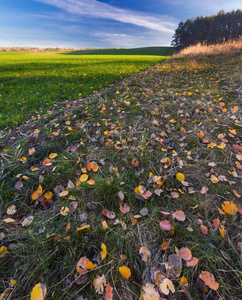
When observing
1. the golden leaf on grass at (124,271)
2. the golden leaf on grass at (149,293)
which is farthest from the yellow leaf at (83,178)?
the golden leaf on grass at (149,293)

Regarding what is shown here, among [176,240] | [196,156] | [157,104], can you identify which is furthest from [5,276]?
[157,104]

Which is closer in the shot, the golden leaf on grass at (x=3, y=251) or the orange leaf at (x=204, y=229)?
the golden leaf on grass at (x=3, y=251)

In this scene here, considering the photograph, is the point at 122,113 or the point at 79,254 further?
the point at 122,113

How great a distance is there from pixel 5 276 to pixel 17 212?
22.3 inches

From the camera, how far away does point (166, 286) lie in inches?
40.4

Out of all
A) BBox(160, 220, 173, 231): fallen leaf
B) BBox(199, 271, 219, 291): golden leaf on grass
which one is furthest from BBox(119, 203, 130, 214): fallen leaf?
BBox(199, 271, 219, 291): golden leaf on grass

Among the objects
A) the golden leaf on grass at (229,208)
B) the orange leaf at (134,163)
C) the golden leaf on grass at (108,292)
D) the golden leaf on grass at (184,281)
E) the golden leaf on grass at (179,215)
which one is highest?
the orange leaf at (134,163)

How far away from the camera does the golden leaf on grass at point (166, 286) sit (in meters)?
1.00

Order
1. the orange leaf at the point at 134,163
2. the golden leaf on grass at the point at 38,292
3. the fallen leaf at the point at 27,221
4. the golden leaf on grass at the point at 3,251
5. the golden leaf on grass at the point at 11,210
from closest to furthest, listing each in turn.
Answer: the golden leaf on grass at the point at 38,292 → the golden leaf on grass at the point at 3,251 → the fallen leaf at the point at 27,221 → the golden leaf on grass at the point at 11,210 → the orange leaf at the point at 134,163

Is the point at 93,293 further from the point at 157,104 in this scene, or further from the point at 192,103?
the point at 192,103

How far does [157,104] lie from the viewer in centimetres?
354

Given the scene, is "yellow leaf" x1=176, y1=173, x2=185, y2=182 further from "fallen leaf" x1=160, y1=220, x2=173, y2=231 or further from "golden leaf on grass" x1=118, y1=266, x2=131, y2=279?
"golden leaf on grass" x1=118, y1=266, x2=131, y2=279

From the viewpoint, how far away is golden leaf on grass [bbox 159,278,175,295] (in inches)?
39.6

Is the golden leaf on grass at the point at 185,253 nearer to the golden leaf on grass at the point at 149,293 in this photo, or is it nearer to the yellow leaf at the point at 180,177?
the golden leaf on grass at the point at 149,293
